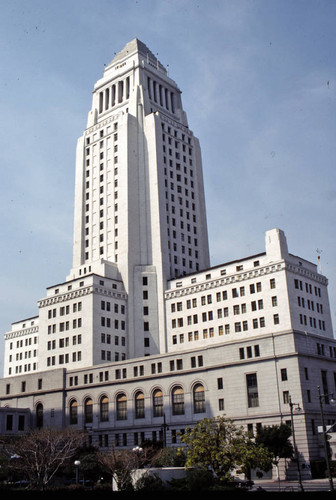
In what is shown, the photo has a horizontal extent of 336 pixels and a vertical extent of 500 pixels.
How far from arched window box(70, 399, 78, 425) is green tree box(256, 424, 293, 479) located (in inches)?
1506

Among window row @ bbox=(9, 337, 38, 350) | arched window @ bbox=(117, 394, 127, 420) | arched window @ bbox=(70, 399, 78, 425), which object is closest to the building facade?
arched window @ bbox=(117, 394, 127, 420)

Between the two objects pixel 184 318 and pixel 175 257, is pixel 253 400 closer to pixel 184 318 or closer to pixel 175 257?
pixel 184 318

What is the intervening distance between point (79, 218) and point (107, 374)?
3896 centimetres

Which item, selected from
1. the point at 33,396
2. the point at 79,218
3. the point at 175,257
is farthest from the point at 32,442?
the point at 79,218

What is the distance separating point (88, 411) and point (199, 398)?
21952 millimetres

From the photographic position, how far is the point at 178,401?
8281cm

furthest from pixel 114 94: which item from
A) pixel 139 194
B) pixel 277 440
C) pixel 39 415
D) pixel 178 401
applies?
pixel 277 440

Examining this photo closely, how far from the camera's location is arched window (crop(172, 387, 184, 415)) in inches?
3226

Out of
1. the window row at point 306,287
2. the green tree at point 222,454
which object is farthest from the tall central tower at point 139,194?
the green tree at point 222,454

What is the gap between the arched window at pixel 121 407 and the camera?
289 feet

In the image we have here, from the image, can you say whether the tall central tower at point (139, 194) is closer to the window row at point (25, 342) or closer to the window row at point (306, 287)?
the window row at point (306, 287)

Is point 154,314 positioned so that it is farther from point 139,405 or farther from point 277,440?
point 277,440

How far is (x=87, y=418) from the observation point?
9225 cm

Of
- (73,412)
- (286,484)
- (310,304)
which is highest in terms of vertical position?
(310,304)
